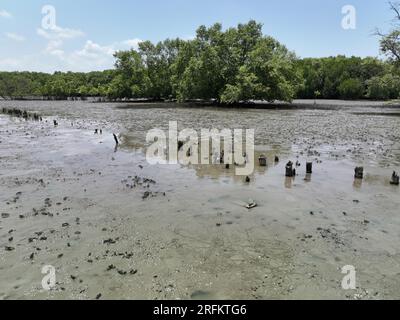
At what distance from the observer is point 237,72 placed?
204 feet

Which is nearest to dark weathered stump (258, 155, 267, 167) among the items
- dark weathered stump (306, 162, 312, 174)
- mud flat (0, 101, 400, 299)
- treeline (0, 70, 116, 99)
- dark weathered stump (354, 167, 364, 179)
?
mud flat (0, 101, 400, 299)

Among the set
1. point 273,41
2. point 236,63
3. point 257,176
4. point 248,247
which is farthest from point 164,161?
point 273,41

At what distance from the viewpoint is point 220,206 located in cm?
1154

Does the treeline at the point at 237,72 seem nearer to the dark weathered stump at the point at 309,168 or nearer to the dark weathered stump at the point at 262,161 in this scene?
the dark weathered stump at the point at 262,161

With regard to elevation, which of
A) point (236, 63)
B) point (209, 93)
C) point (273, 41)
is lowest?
point (209, 93)

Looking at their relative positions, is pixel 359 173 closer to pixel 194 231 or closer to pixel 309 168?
pixel 309 168

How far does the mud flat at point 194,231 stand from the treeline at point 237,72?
4337 centimetres

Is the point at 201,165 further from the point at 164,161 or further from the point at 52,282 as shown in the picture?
the point at 52,282

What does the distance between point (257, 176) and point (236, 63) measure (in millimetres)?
51201

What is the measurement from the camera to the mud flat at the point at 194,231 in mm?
7004

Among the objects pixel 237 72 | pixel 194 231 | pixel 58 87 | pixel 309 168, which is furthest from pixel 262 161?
pixel 58 87

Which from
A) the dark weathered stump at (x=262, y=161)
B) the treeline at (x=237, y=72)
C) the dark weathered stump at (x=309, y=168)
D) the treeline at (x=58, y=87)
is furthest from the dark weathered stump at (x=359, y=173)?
the treeline at (x=58, y=87)

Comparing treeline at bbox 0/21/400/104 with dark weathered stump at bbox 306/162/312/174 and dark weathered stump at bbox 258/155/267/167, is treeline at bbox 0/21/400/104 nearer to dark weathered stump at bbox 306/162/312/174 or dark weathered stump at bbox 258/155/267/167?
dark weathered stump at bbox 258/155/267/167
